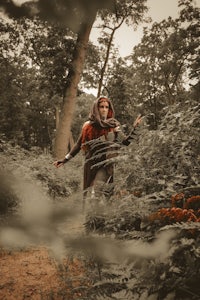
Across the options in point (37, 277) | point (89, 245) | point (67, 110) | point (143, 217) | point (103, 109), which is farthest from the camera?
point (67, 110)

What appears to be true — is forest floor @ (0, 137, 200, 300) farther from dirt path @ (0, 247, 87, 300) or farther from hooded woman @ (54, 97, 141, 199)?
hooded woman @ (54, 97, 141, 199)

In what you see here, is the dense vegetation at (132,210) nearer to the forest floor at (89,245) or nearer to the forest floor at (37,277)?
the forest floor at (89,245)

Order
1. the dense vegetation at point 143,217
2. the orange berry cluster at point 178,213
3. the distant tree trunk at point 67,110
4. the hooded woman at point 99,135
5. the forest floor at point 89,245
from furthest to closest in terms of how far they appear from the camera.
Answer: the distant tree trunk at point 67,110, the hooded woman at point 99,135, the orange berry cluster at point 178,213, the dense vegetation at point 143,217, the forest floor at point 89,245

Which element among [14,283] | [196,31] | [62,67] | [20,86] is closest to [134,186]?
[14,283]

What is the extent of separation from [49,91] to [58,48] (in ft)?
5.79

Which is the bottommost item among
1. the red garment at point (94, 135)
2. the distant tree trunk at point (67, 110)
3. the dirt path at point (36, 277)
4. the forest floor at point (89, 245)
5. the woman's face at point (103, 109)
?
the dirt path at point (36, 277)

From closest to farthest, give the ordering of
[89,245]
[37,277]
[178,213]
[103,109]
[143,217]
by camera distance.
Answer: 1. [89,245]
2. [178,213]
3. [143,217]
4. [37,277]
5. [103,109]

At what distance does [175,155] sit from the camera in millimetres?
2607

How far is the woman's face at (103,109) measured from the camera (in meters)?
3.69

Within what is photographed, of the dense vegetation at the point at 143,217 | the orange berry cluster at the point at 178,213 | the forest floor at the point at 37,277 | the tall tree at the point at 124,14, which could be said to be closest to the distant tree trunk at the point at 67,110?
the tall tree at the point at 124,14

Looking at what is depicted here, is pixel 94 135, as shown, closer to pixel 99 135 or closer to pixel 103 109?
pixel 99 135

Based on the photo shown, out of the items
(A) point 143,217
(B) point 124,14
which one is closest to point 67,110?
(B) point 124,14

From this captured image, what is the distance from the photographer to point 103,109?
12.2 ft

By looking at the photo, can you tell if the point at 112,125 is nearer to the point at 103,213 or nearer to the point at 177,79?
the point at 103,213
